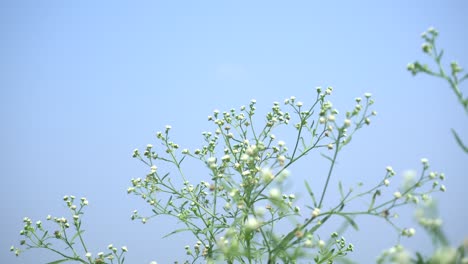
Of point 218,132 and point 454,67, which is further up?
point 218,132

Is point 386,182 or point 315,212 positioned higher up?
point 386,182

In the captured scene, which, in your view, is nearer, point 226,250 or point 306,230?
point 226,250

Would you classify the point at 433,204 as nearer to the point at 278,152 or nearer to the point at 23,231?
the point at 278,152

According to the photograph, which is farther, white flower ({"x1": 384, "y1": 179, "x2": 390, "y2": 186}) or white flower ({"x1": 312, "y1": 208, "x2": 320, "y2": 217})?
white flower ({"x1": 384, "y1": 179, "x2": 390, "y2": 186})

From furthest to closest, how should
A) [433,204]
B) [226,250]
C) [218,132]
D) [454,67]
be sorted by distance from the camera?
[218,132] < [454,67] < [226,250] < [433,204]

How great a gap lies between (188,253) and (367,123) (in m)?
2.67

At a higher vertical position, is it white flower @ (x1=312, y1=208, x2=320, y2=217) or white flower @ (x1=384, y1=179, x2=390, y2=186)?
white flower @ (x1=384, y1=179, x2=390, y2=186)

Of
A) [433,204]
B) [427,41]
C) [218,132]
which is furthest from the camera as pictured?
[218,132]

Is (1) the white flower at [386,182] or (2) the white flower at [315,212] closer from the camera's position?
(2) the white flower at [315,212]

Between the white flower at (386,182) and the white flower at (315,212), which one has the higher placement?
the white flower at (386,182)

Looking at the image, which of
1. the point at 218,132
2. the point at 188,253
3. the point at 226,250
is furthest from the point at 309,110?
the point at 226,250

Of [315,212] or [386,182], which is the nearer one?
[315,212]

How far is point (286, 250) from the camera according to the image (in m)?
3.09

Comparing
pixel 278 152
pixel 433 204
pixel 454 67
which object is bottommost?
pixel 433 204
